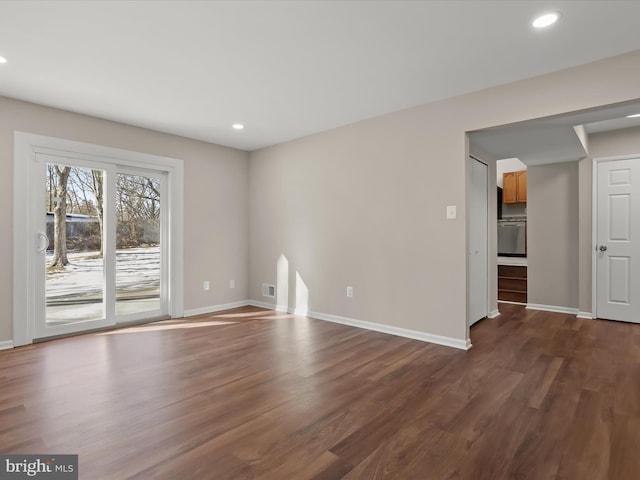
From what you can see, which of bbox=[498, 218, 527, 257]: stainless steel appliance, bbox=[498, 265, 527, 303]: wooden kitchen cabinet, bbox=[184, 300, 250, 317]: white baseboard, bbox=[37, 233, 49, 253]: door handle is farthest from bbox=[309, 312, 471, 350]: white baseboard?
bbox=[498, 218, 527, 257]: stainless steel appliance

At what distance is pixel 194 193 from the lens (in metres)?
4.88

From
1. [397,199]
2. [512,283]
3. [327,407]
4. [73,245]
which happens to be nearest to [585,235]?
[512,283]

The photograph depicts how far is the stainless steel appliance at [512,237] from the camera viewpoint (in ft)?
20.4

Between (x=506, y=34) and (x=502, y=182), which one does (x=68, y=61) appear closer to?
(x=506, y=34)

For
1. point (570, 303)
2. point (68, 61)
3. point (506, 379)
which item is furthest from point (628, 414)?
point (68, 61)

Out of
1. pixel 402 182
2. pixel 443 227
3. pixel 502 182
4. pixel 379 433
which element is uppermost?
pixel 502 182

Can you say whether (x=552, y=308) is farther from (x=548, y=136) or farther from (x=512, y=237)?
(x=548, y=136)

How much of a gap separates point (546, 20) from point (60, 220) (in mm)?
4662

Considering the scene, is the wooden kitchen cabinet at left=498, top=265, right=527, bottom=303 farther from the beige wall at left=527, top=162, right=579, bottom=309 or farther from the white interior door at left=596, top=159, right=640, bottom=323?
the white interior door at left=596, top=159, right=640, bottom=323

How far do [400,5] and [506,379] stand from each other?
2707mm

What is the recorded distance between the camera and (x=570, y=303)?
4.98 meters

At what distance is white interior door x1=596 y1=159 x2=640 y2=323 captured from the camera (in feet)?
14.2

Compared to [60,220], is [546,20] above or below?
above

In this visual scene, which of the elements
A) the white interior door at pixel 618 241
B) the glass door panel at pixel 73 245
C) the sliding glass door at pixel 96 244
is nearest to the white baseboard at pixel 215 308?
the sliding glass door at pixel 96 244
